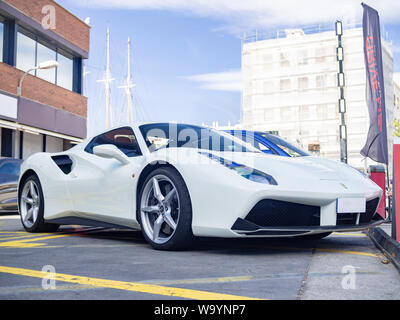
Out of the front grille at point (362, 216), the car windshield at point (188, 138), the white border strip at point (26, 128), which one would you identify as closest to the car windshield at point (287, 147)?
the car windshield at point (188, 138)

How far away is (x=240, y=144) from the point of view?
15.0 feet

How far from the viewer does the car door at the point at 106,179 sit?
4553 mm

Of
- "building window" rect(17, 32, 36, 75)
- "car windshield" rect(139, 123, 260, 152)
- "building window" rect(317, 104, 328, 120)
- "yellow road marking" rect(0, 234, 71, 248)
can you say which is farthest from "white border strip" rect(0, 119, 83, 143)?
"building window" rect(317, 104, 328, 120)

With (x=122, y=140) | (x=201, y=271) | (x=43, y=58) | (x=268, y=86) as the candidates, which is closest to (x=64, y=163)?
(x=122, y=140)

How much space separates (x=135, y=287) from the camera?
2611 mm

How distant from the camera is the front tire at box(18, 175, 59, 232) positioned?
18.9 ft

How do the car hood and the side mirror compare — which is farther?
Answer: the side mirror

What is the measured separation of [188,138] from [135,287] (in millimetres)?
2264

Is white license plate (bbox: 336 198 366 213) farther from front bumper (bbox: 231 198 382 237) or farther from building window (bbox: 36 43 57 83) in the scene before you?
building window (bbox: 36 43 57 83)

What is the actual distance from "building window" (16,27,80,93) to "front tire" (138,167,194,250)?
1747 centimetres

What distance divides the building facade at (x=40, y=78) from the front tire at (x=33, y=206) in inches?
514

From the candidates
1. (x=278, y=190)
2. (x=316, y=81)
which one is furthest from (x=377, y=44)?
(x=316, y=81)

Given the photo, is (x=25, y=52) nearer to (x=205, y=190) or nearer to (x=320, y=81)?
(x=205, y=190)
